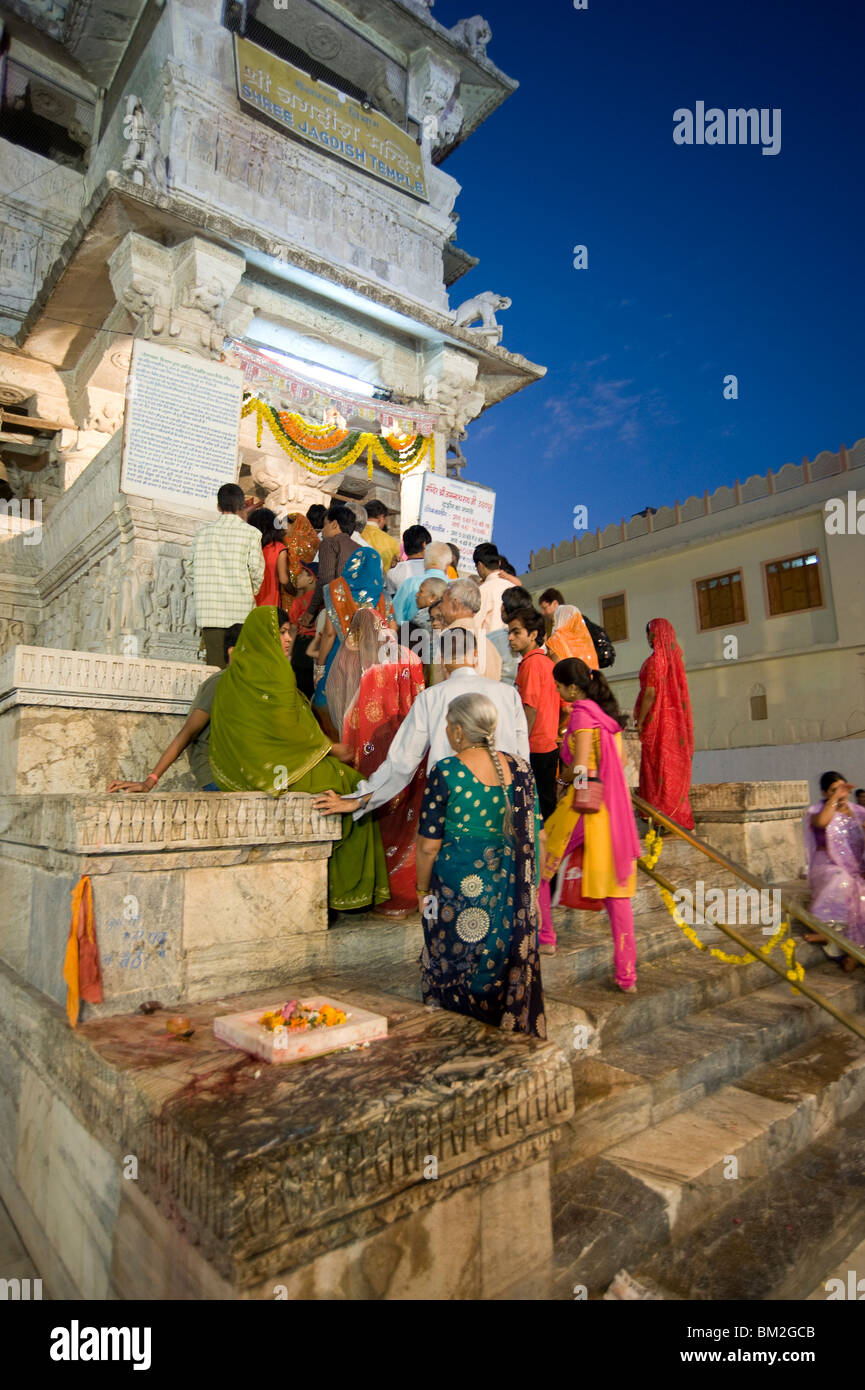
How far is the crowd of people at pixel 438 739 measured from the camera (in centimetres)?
263

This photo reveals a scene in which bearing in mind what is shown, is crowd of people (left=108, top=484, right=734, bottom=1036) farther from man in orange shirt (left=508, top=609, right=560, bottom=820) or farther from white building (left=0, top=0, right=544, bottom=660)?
white building (left=0, top=0, right=544, bottom=660)

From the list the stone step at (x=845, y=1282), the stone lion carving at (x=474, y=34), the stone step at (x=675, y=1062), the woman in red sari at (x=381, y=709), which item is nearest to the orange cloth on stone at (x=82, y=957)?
the woman in red sari at (x=381, y=709)

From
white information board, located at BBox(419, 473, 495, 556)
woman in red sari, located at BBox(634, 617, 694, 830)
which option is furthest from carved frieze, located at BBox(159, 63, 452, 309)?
woman in red sari, located at BBox(634, 617, 694, 830)

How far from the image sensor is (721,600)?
17141 millimetres

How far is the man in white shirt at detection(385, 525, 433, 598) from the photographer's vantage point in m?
6.22

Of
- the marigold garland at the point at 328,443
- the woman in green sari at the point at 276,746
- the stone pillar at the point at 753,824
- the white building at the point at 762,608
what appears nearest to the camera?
the woman in green sari at the point at 276,746

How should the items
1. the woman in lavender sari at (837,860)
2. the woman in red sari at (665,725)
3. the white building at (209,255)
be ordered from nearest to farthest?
the woman in lavender sari at (837,860)
the woman in red sari at (665,725)
the white building at (209,255)

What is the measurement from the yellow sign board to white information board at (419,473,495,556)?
5.49 meters

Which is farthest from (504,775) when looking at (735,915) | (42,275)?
(42,275)

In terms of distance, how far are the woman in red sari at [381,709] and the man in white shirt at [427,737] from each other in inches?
24.5

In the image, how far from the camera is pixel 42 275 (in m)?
11.0

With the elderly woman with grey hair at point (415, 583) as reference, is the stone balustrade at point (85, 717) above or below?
below

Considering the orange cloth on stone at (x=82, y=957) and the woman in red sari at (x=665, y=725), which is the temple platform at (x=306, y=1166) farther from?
the woman in red sari at (x=665, y=725)
